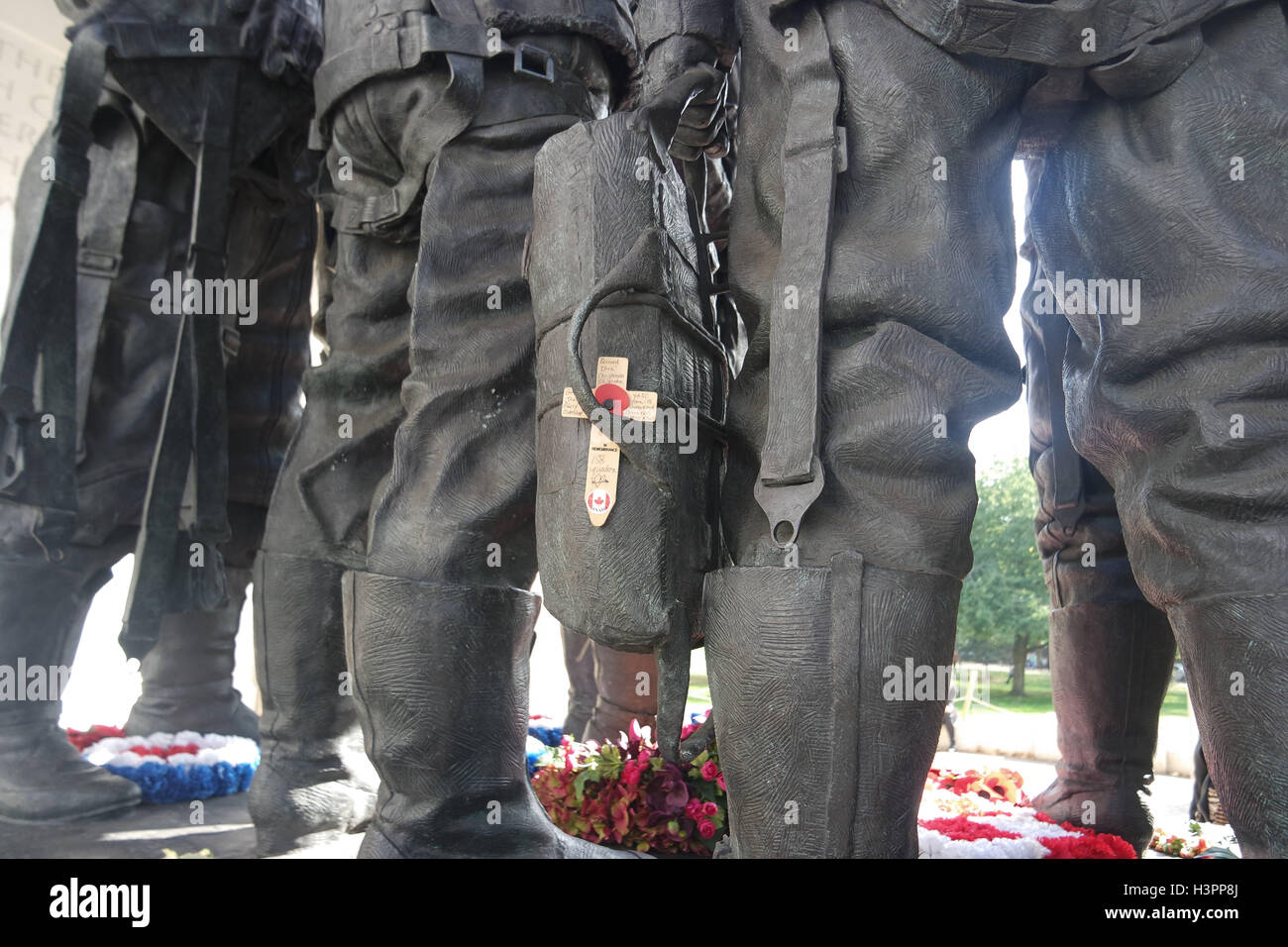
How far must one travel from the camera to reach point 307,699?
2.12 metres

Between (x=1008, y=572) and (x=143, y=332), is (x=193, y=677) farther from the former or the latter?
(x=1008, y=572)

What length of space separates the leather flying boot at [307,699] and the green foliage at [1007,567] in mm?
13301

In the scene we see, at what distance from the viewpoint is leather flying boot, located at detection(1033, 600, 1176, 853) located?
1900 mm

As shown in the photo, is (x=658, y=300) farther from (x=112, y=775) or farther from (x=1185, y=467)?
(x=112, y=775)

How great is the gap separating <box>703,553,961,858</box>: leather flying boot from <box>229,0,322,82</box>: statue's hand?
2.03 meters

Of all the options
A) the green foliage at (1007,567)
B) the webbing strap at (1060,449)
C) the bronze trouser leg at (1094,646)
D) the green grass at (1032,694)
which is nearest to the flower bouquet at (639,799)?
the bronze trouser leg at (1094,646)

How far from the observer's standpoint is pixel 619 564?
1.28 meters
